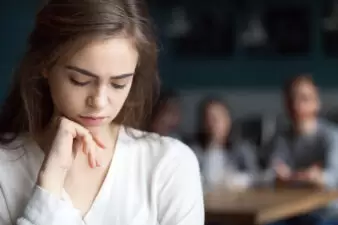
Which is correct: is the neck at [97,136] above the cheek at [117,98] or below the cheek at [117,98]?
below

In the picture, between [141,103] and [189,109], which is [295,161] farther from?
[141,103]

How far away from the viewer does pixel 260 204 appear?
8.83 feet

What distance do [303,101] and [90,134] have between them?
8.08ft

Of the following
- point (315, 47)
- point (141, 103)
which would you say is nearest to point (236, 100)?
point (315, 47)

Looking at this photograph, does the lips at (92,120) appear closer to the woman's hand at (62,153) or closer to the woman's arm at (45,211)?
the woman's hand at (62,153)

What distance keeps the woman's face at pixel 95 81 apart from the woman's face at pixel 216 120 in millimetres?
2784

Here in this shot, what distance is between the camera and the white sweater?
117cm

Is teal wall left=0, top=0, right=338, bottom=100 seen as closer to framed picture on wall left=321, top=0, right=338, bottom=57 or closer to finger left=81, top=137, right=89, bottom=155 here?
framed picture on wall left=321, top=0, right=338, bottom=57

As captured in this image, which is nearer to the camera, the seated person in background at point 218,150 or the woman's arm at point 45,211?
the woman's arm at point 45,211

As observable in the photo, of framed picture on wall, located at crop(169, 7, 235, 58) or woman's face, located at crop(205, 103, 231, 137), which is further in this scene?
framed picture on wall, located at crop(169, 7, 235, 58)

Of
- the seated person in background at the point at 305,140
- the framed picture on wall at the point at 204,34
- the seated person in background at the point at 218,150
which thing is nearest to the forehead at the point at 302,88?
the seated person in background at the point at 305,140

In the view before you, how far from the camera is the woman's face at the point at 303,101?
3.49 metres

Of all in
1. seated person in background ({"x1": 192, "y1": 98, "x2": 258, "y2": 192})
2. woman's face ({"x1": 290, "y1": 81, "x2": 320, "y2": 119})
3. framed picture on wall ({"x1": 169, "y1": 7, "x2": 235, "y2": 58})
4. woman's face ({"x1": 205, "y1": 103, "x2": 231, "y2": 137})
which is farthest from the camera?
framed picture on wall ({"x1": 169, "y1": 7, "x2": 235, "y2": 58})

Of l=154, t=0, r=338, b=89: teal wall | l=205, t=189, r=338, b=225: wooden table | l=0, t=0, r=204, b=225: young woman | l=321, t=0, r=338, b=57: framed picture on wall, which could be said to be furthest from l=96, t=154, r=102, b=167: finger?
l=321, t=0, r=338, b=57: framed picture on wall
